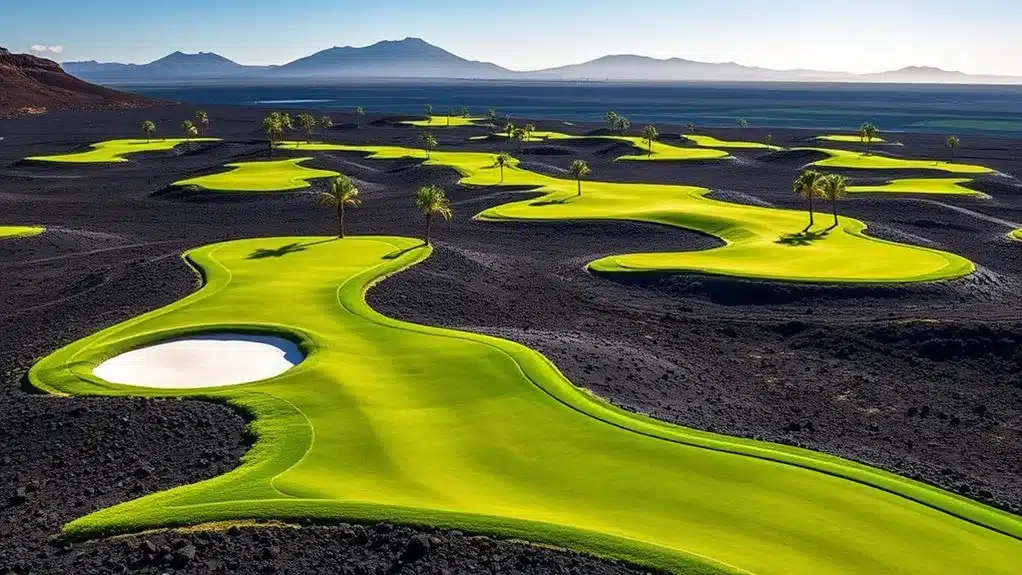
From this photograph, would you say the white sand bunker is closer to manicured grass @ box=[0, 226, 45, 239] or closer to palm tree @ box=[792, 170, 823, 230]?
manicured grass @ box=[0, 226, 45, 239]

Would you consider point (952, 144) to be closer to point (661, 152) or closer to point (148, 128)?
point (661, 152)

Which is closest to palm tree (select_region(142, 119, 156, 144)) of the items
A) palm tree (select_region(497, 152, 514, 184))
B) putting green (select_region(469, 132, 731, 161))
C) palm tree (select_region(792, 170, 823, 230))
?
putting green (select_region(469, 132, 731, 161))

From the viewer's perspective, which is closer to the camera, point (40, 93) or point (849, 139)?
point (849, 139)

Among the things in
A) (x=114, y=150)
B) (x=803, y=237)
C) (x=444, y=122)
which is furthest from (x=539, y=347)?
(x=444, y=122)

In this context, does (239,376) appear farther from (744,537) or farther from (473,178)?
(473,178)

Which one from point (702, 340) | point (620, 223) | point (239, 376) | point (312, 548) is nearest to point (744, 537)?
point (312, 548)
